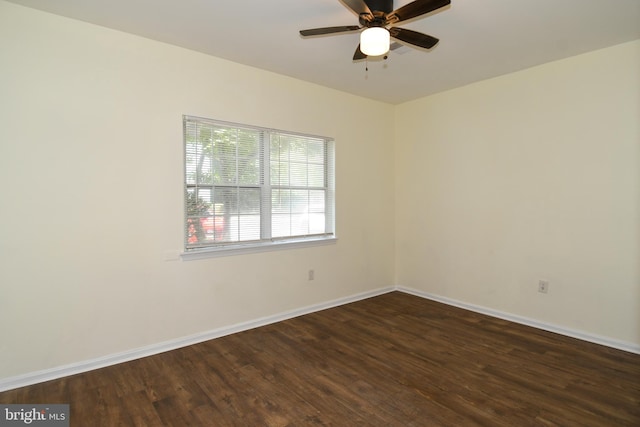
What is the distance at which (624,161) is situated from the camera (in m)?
2.89

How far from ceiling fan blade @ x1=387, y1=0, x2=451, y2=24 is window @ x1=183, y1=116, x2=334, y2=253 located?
6.07 ft

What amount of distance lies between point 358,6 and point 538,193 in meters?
2.71

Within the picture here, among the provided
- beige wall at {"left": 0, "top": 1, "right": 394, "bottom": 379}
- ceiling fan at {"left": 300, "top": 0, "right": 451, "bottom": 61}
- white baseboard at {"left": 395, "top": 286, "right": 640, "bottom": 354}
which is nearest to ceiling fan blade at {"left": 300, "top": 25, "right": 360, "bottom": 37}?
ceiling fan at {"left": 300, "top": 0, "right": 451, "bottom": 61}

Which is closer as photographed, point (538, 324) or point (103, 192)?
point (103, 192)

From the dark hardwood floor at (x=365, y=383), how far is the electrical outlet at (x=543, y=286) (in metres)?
0.41

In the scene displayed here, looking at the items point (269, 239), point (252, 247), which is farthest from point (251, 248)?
point (269, 239)

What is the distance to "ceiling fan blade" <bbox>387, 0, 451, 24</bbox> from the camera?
185 cm

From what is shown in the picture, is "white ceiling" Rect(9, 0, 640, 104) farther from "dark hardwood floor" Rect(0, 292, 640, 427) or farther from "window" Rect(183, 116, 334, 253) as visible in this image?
"dark hardwood floor" Rect(0, 292, 640, 427)

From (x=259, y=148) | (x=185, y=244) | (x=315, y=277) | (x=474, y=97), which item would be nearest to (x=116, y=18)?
(x=259, y=148)

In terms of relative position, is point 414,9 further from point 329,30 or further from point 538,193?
point 538,193

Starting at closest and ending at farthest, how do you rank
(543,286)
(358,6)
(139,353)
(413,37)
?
(358,6)
(413,37)
(139,353)
(543,286)

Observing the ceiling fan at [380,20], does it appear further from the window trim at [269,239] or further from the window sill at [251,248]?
the window sill at [251,248]

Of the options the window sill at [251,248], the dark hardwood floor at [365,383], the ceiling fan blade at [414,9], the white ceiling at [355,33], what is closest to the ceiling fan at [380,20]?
the ceiling fan blade at [414,9]

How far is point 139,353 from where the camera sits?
9.11ft
